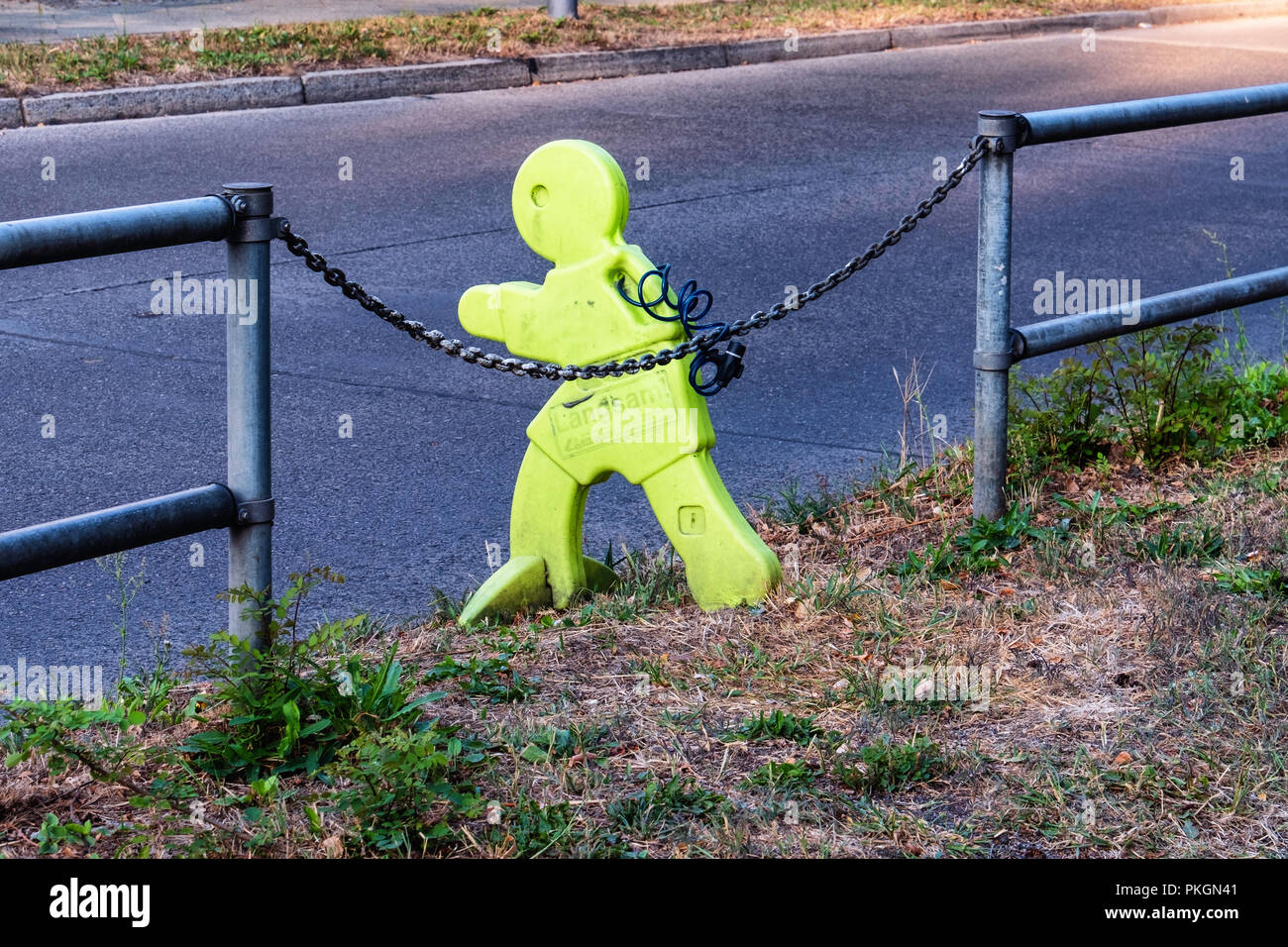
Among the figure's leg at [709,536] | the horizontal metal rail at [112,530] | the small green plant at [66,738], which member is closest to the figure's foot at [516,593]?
the figure's leg at [709,536]

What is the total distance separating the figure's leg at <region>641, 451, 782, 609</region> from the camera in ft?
11.8

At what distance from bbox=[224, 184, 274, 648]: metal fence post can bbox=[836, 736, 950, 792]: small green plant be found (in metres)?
1.15

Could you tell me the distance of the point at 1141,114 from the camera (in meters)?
4.23

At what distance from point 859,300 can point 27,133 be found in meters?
5.45

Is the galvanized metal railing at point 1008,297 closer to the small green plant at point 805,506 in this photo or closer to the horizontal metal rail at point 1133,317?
the horizontal metal rail at point 1133,317

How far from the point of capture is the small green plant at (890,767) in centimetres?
279

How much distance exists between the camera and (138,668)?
11.3 ft

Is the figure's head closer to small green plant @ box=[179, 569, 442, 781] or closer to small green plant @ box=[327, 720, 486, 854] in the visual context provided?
small green plant @ box=[179, 569, 442, 781]

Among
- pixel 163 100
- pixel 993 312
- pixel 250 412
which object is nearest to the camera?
pixel 250 412

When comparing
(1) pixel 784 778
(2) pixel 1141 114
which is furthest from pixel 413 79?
(1) pixel 784 778

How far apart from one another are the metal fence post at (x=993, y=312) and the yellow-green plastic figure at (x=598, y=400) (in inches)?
32.2

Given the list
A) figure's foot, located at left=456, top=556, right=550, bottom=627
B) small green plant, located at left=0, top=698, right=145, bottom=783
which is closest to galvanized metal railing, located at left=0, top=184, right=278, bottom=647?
small green plant, located at left=0, top=698, right=145, bottom=783

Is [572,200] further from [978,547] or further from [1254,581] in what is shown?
[1254,581]

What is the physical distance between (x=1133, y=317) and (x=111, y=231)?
2756mm
